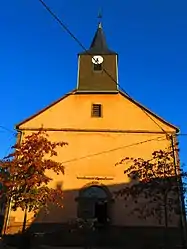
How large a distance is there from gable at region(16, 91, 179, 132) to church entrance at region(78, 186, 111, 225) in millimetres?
3887

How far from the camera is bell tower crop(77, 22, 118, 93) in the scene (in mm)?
20875

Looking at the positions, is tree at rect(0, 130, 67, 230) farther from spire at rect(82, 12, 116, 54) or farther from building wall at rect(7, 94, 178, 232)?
spire at rect(82, 12, 116, 54)

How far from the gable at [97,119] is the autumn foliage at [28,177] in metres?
4.91

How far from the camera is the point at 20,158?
1431 centimetres

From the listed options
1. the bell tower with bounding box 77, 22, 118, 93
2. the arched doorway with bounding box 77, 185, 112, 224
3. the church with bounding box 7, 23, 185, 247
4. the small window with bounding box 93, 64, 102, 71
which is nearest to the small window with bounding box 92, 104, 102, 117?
the church with bounding box 7, 23, 185, 247

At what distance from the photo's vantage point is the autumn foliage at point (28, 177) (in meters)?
13.3

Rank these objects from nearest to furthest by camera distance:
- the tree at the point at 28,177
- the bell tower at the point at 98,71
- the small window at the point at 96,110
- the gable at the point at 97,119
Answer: the tree at the point at 28,177 → the gable at the point at 97,119 → the small window at the point at 96,110 → the bell tower at the point at 98,71

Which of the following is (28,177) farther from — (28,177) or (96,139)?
(96,139)

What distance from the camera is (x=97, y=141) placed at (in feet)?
62.0

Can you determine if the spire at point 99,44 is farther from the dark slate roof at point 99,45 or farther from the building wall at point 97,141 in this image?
the building wall at point 97,141

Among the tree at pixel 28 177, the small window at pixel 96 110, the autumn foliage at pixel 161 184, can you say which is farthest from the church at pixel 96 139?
the tree at pixel 28 177

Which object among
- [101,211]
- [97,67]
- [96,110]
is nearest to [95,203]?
[101,211]

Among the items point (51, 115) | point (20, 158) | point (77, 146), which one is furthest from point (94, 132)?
point (20, 158)

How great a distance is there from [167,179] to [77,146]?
6616 mm
